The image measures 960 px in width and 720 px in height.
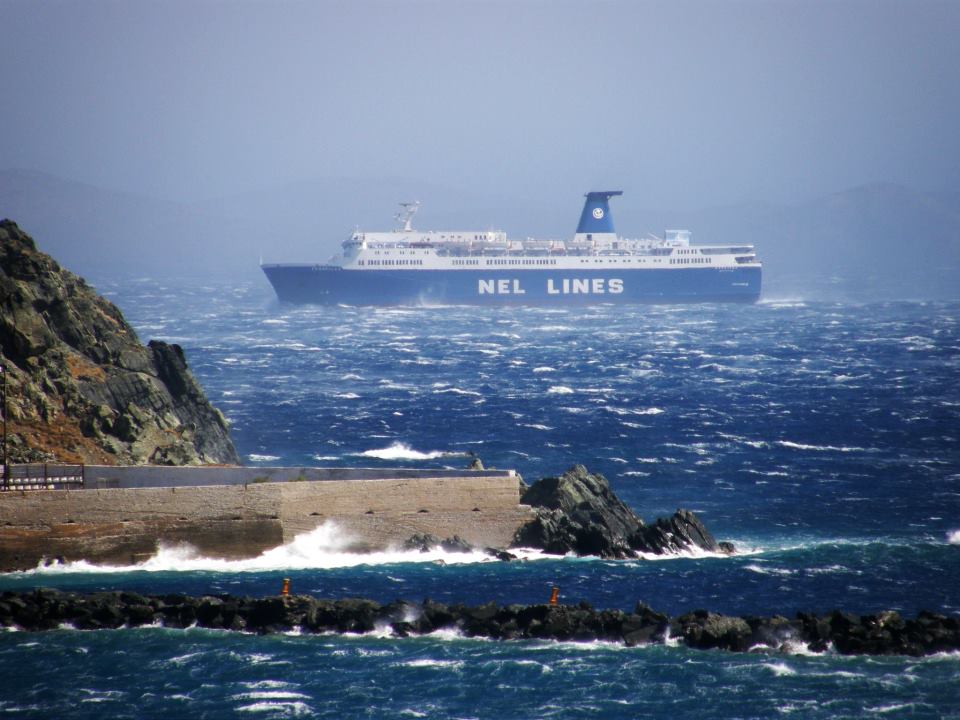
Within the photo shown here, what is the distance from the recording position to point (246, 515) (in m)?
27.1

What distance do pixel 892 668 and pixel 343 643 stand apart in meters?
8.96

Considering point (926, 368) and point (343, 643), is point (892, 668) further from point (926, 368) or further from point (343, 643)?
point (926, 368)

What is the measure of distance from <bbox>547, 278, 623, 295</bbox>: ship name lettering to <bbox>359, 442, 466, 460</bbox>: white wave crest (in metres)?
70.1

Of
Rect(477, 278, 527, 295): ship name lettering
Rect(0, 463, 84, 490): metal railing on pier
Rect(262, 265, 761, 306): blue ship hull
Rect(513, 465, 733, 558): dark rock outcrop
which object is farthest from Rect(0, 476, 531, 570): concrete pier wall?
Rect(477, 278, 527, 295): ship name lettering

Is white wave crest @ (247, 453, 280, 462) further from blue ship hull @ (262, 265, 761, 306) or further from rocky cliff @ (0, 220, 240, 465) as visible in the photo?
blue ship hull @ (262, 265, 761, 306)

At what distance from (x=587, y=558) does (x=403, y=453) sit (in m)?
15.4

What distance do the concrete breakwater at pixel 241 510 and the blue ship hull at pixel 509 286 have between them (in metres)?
81.8

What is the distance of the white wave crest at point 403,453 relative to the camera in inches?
1655

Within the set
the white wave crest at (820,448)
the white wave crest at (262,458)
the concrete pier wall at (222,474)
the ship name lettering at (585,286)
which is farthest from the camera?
the ship name lettering at (585,286)

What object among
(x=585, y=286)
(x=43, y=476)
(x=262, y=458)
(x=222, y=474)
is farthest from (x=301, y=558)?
(x=585, y=286)

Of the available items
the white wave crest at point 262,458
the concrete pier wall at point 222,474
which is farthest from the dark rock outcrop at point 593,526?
the white wave crest at point 262,458

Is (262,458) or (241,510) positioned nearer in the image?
(241,510)

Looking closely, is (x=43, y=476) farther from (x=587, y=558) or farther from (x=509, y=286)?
(x=509, y=286)

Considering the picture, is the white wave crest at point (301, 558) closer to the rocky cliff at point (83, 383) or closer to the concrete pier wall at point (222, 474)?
the concrete pier wall at point (222, 474)
